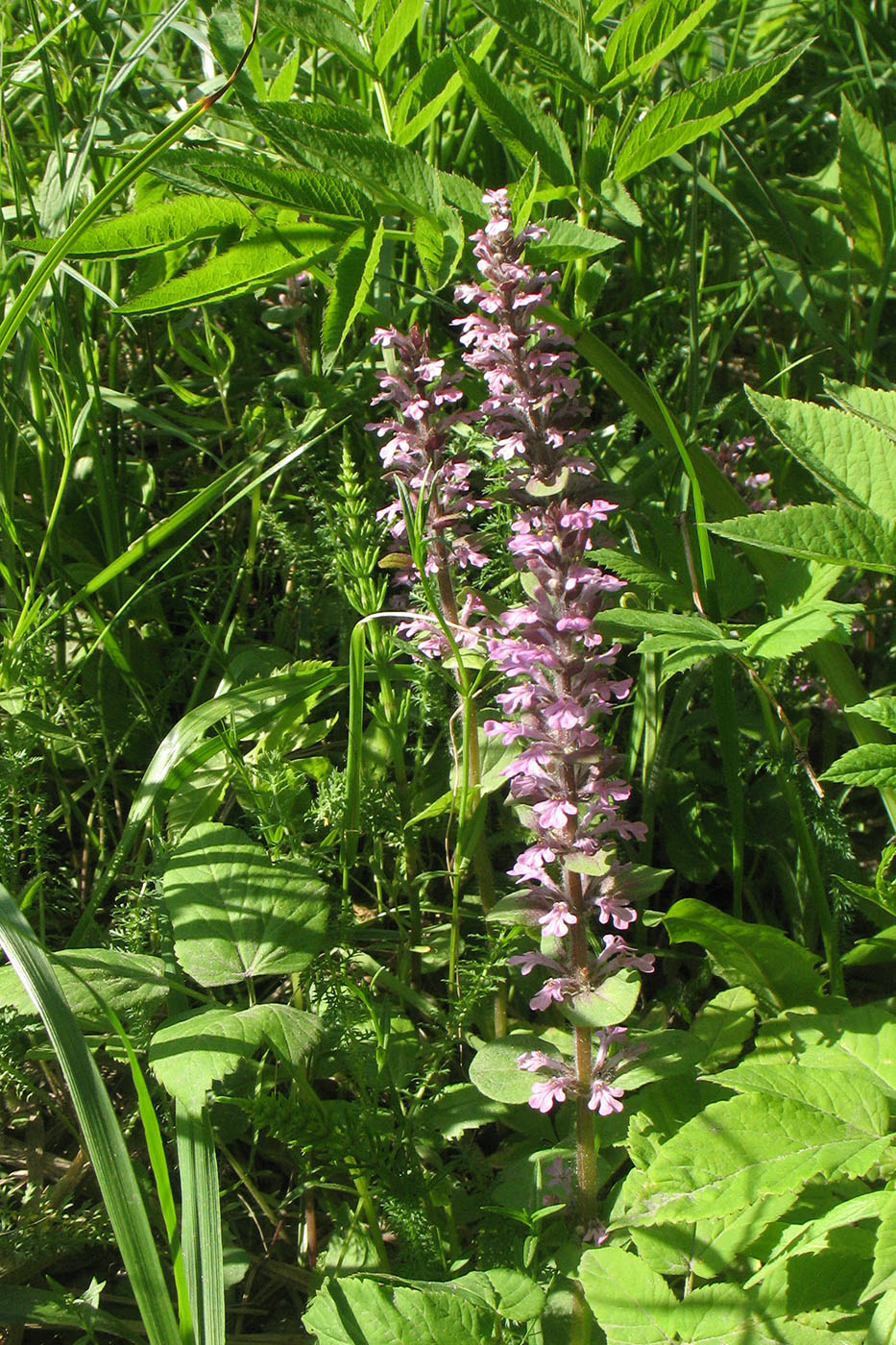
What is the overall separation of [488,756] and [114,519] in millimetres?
1104

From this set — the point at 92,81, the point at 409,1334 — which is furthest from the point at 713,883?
the point at 92,81

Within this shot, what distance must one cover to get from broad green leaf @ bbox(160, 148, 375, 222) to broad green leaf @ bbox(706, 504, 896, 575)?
88 centimetres

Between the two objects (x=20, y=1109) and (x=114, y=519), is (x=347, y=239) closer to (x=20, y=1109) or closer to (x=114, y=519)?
(x=114, y=519)

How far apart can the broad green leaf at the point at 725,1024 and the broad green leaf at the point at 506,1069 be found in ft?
1.17

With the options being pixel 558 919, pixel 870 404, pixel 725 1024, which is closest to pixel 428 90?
pixel 870 404

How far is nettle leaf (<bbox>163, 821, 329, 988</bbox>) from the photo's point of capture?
2.02 metres

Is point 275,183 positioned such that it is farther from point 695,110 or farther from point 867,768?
point 867,768

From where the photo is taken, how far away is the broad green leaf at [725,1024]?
7.11 feet

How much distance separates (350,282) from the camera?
73.7 inches

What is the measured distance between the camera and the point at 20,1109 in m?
2.32

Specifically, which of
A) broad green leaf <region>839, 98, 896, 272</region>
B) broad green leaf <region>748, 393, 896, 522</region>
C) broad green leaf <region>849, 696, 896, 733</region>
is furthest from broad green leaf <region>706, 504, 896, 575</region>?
broad green leaf <region>839, 98, 896, 272</region>

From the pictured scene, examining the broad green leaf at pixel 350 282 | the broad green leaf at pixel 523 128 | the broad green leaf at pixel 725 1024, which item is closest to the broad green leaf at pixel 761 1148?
the broad green leaf at pixel 725 1024

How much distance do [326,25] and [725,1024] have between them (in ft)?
7.00

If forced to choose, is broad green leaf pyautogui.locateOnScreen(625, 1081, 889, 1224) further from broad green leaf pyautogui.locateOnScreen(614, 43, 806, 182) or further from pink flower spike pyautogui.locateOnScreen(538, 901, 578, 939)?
broad green leaf pyautogui.locateOnScreen(614, 43, 806, 182)
